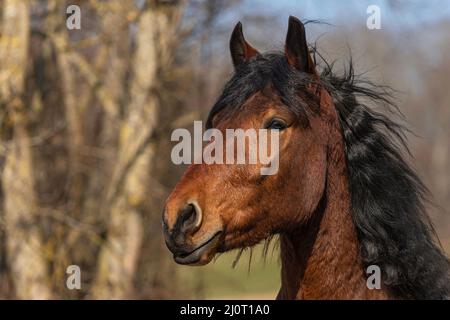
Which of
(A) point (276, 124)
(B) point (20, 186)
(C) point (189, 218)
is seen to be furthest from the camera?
(B) point (20, 186)

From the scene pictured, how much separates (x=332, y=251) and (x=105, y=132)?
433 inches

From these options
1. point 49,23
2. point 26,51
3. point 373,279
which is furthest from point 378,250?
point 49,23

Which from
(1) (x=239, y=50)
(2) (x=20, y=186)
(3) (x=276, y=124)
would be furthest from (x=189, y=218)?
(2) (x=20, y=186)

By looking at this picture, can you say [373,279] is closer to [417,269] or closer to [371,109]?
[417,269]

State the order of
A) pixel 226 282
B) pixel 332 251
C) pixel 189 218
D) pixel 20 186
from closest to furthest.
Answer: pixel 189 218, pixel 332 251, pixel 20 186, pixel 226 282

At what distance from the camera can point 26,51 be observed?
10602 millimetres

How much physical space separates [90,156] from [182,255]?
1020 centimetres

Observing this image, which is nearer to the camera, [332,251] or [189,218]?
[189,218]

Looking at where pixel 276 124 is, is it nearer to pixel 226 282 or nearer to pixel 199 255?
pixel 199 255

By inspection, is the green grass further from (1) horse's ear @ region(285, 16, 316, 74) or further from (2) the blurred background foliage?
(1) horse's ear @ region(285, 16, 316, 74)

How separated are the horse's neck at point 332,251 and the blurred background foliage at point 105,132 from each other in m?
5.45

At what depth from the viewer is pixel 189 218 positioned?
3.53 meters

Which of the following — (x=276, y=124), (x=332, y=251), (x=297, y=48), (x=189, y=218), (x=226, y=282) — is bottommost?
(x=226, y=282)

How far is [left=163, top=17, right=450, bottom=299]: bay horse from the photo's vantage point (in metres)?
3.75
